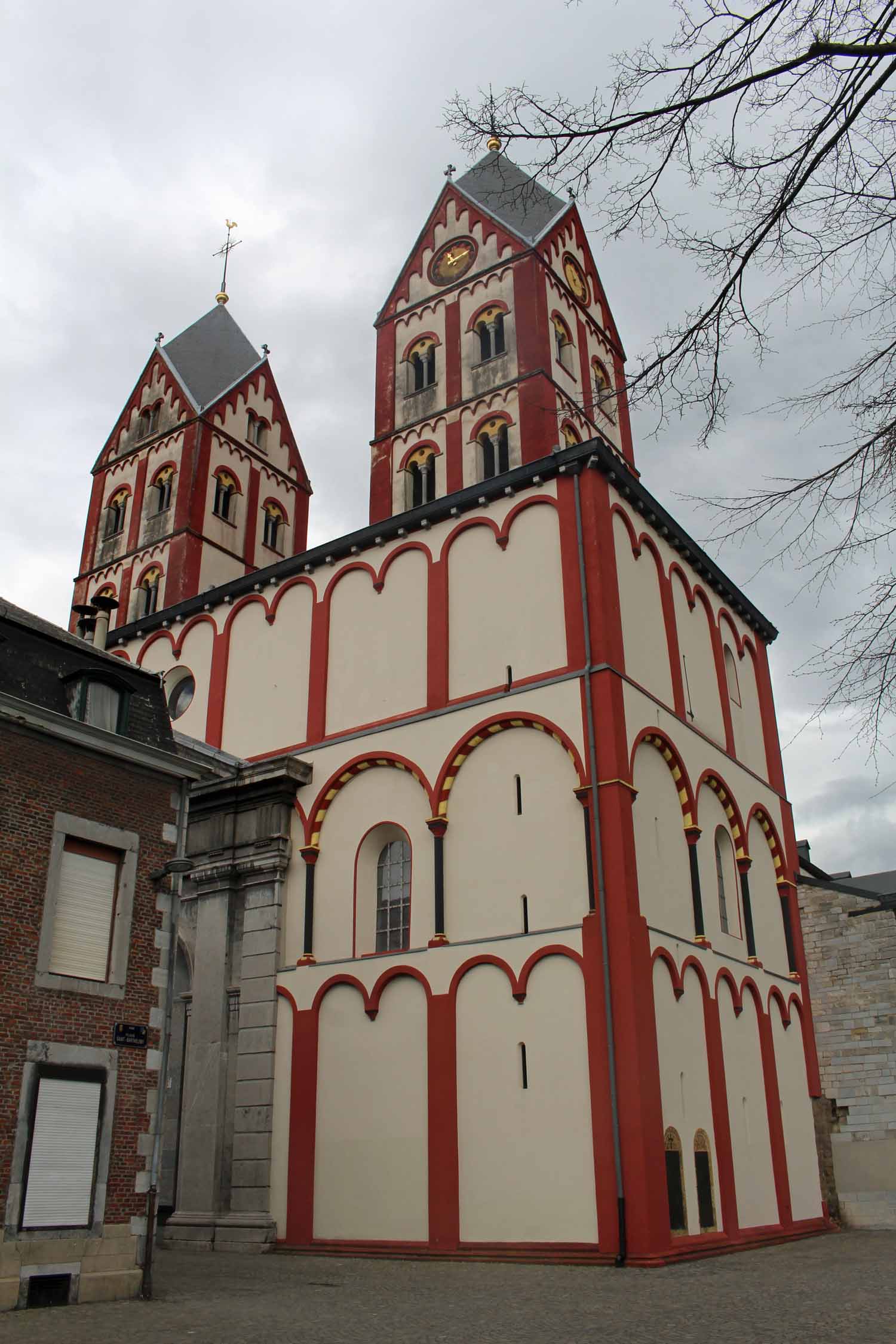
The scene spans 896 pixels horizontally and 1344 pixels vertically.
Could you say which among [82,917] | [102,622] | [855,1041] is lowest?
[855,1041]

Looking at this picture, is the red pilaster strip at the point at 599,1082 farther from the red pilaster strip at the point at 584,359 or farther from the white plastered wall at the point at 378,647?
the red pilaster strip at the point at 584,359

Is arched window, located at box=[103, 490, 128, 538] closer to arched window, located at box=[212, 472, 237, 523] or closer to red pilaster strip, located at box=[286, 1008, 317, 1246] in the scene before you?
arched window, located at box=[212, 472, 237, 523]

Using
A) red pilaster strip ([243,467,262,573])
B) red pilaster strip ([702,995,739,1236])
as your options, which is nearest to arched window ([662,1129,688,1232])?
red pilaster strip ([702,995,739,1236])

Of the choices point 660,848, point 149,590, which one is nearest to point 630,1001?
point 660,848

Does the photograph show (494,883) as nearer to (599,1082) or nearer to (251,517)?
(599,1082)

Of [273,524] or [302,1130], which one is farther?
[273,524]

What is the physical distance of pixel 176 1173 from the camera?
21.3 m

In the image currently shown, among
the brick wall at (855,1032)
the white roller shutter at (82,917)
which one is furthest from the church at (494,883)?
the white roller shutter at (82,917)

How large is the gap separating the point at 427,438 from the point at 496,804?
1268cm

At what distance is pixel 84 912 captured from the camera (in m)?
14.7

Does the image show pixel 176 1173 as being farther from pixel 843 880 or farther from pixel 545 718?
pixel 843 880

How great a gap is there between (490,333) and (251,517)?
9.80 metres

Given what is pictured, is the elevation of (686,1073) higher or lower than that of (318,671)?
lower

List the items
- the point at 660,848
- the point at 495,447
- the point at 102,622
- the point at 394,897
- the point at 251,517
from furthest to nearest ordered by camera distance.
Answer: the point at 251,517 → the point at 495,447 → the point at 102,622 → the point at 394,897 → the point at 660,848
